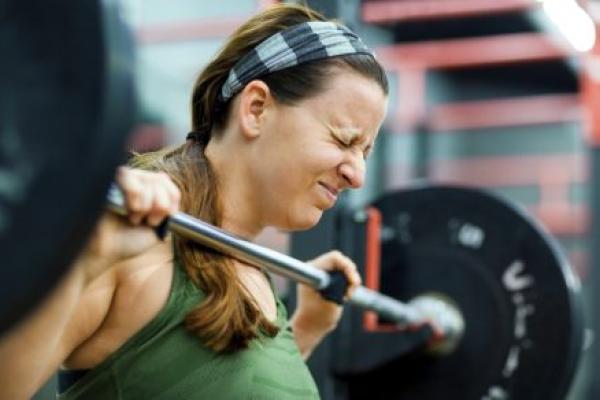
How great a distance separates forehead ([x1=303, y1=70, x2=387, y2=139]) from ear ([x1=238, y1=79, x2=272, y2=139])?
0.15 ft

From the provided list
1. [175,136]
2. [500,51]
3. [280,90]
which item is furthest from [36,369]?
[500,51]

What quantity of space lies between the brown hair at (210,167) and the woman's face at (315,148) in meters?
0.02

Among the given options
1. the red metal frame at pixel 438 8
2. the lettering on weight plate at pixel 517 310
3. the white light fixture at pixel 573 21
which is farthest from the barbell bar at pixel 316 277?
the red metal frame at pixel 438 8

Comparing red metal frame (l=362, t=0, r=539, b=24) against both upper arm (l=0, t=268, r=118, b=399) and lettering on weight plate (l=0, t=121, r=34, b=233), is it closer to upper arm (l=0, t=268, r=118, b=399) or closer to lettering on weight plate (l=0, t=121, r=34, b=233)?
upper arm (l=0, t=268, r=118, b=399)

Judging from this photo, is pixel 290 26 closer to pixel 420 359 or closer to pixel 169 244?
pixel 169 244

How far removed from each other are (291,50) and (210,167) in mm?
149

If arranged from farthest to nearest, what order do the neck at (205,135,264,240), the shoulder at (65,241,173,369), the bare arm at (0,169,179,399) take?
1. the neck at (205,135,264,240)
2. the shoulder at (65,241,173,369)
3. the bare arm at (0,169,179,399)

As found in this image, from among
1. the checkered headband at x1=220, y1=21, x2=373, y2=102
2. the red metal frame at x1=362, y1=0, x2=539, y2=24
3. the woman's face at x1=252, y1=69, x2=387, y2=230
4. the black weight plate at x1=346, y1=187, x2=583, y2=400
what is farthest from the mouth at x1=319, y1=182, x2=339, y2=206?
the red metal frame at x1=362, y1=0, x2=539, y2=24

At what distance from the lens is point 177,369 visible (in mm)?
1193

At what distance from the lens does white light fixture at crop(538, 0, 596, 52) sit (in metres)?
3.29

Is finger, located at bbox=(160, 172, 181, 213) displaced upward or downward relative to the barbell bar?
upward

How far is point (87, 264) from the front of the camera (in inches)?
36.8

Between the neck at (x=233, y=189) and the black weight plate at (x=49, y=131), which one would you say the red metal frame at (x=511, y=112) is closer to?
the neck at (x=233, y=189)

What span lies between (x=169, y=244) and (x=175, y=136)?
386 cm
